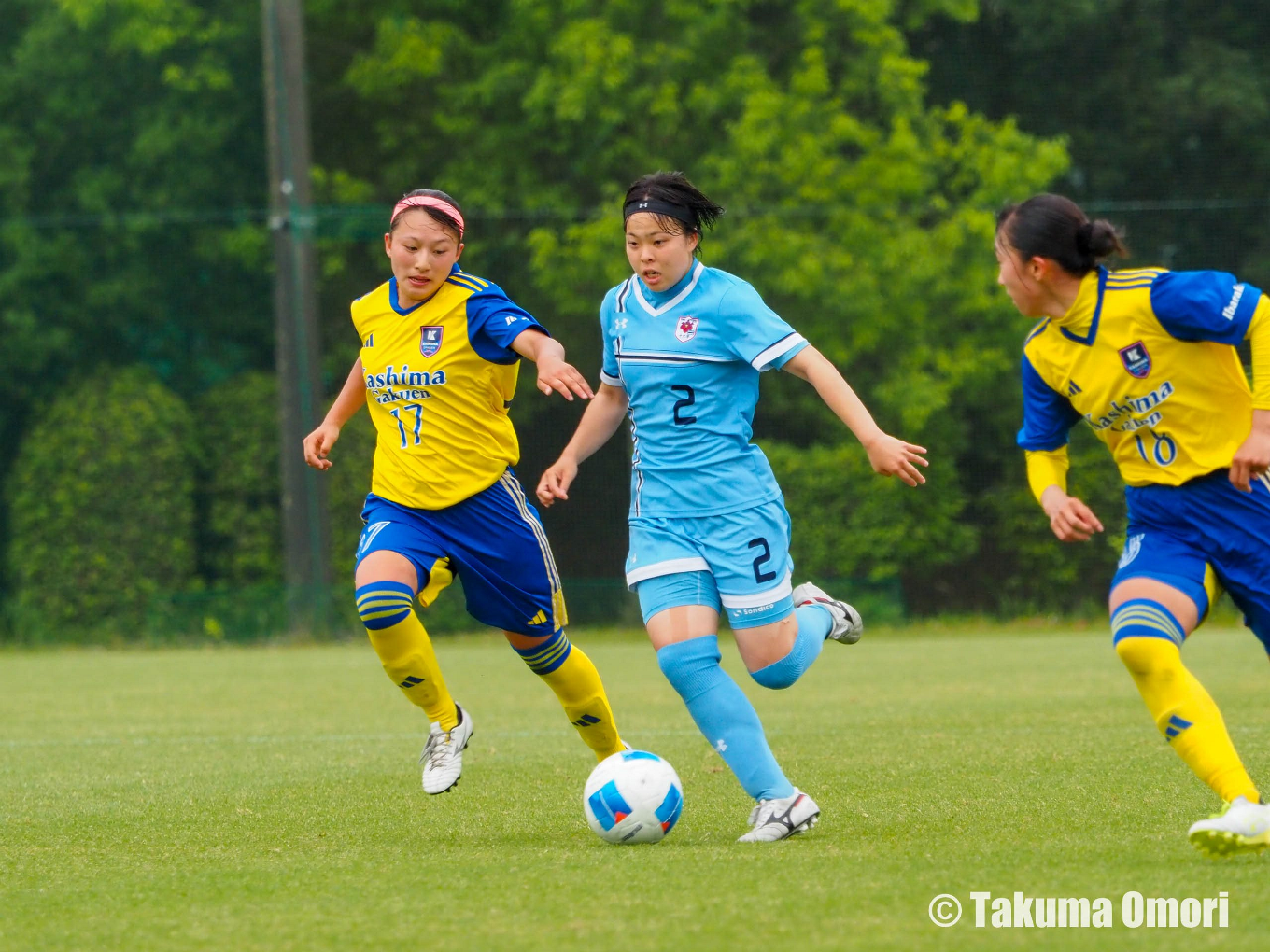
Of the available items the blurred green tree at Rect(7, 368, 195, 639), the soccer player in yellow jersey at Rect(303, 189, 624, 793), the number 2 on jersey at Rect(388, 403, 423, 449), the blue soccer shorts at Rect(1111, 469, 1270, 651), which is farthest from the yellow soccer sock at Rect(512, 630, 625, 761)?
the blurred green tree at Rect(7, 368, 195, 639)

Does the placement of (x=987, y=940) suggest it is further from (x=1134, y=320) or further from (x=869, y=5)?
(x=869, y=5)

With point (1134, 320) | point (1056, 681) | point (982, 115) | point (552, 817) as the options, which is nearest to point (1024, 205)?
point (1134, 320)

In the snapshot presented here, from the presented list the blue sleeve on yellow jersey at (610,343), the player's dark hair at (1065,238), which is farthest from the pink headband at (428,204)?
the player's dark hair at (1065,238)

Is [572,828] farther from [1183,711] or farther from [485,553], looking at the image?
[1183,711]

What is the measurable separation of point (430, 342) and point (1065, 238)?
226cm

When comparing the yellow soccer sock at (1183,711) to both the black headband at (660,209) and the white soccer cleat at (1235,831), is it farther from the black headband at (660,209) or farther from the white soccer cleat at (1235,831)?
the black headband at (660,209)

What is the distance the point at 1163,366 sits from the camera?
4.25m

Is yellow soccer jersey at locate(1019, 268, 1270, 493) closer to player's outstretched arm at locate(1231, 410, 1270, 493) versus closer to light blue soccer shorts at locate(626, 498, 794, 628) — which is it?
player's outstretched arm at locate(1231, 410, 1270, 493)

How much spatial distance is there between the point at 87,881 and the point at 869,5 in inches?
638

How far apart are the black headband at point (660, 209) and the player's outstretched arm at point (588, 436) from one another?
0.60m

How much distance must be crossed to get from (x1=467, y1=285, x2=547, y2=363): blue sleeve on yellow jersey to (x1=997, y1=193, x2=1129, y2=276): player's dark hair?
181 centimetres

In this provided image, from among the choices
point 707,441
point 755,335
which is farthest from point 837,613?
point 755,335

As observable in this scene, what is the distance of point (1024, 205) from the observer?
437cm

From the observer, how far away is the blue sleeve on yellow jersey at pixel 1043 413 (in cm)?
451
